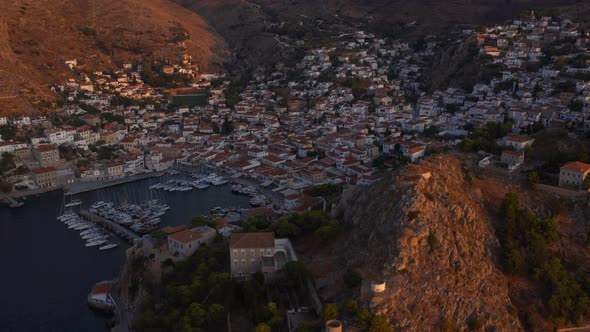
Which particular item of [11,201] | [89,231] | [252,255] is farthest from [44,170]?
[252,255]

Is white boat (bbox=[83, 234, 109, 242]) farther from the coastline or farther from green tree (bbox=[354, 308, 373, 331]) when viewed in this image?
green tree (bbox=[354, 308, 373, 331])

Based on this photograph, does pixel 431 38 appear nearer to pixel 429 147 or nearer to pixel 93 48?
pixel 429 147

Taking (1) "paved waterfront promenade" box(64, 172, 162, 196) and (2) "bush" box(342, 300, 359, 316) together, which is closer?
(2) "bush" box(342, 300, 359, 316)

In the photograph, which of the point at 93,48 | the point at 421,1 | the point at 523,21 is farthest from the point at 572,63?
the point at 93,48

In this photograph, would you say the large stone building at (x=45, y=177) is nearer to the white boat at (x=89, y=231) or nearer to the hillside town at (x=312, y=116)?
the hillside town at (x=312, y=116)

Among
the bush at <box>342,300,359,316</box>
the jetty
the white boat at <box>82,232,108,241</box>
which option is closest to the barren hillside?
the bush at <box>342,300,359,316</box>
